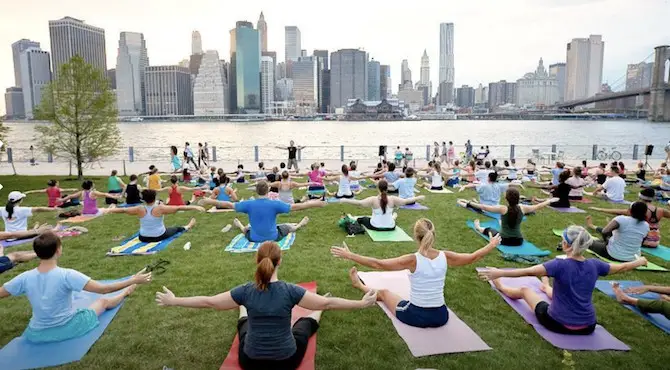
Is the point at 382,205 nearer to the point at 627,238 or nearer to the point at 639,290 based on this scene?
the point at 627,238

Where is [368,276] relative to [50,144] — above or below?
below

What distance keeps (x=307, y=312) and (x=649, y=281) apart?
5142 millimetres

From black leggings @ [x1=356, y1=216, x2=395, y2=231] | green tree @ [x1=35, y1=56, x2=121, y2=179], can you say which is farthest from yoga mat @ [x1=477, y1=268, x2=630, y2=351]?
green tree @ [x1=35, y1=56, x2=121, y2=179]

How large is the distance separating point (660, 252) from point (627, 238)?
4.88ft

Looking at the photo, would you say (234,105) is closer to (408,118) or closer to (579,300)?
(408,118)

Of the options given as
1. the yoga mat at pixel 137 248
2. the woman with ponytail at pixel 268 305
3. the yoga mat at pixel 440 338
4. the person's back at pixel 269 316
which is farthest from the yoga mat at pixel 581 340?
the yoga mat at pixel 137 248

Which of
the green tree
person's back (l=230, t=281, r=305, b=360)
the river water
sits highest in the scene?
the green tree

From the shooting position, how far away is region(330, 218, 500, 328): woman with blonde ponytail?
473 centimetres

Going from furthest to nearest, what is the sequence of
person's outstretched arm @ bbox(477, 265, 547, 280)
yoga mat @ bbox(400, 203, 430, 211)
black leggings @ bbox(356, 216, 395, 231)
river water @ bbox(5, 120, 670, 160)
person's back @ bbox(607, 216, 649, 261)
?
river water @ bbox(5, 120, 670, 160) < yoga mat @ bbox(400, 203, 430, 211) < black leggings @ bbox(356, 216, 395, 231) < person's back @ bbox(607, 216, 649, 261) < person's outstretched arm @ bbox(477, 265, 547, 280)

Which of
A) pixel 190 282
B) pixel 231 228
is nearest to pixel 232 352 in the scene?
pixel 190 282

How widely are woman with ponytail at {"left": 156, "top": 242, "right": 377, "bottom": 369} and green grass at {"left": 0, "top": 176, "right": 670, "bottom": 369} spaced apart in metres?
0.60

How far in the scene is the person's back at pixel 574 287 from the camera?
4.70 meters

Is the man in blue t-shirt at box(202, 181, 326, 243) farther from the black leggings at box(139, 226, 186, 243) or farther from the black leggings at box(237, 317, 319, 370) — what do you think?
the black leggings at box(237, 317, 319, 370)

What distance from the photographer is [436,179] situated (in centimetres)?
1548
